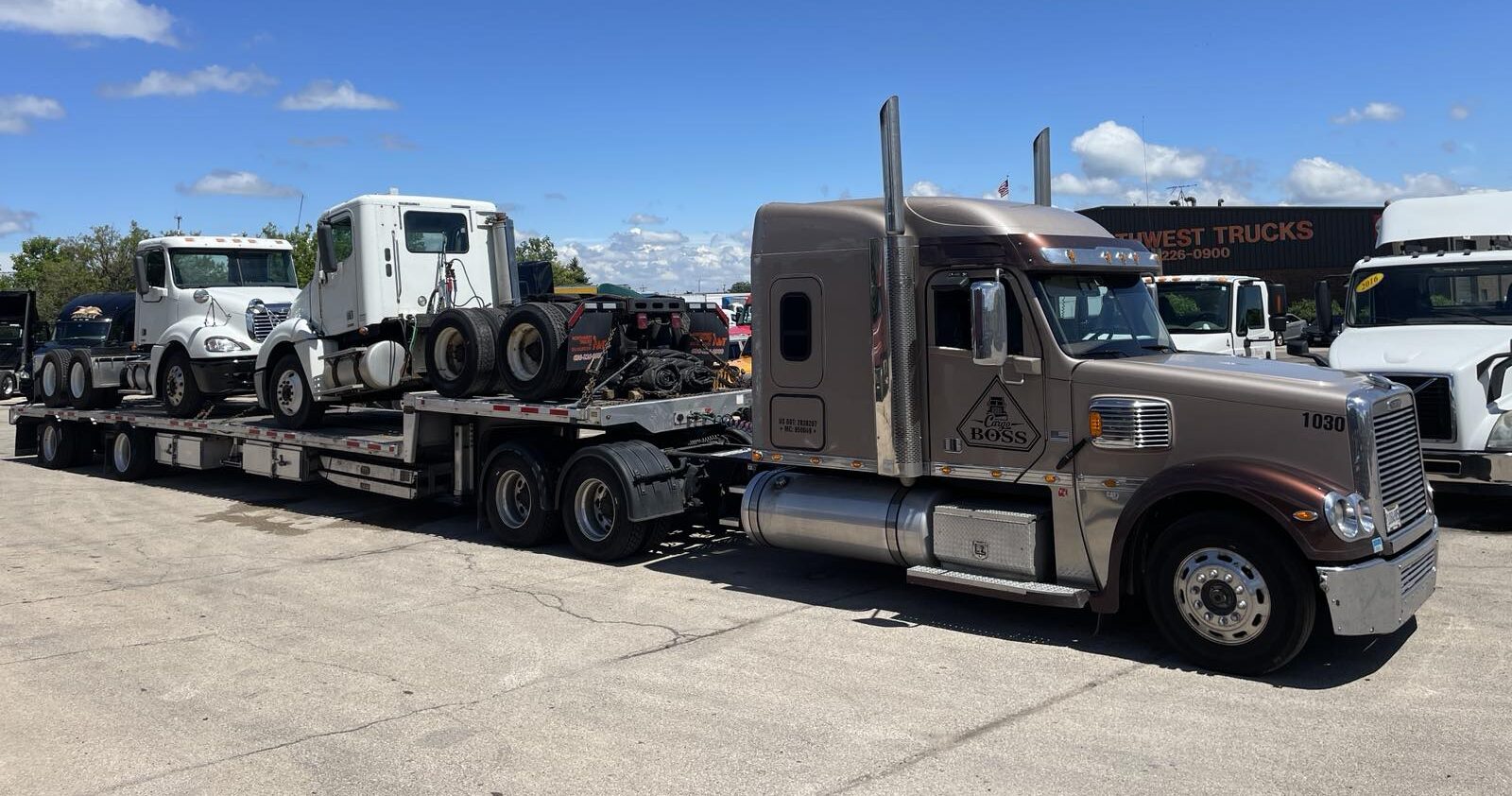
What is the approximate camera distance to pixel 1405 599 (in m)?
6.15

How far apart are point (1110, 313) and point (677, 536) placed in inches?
190

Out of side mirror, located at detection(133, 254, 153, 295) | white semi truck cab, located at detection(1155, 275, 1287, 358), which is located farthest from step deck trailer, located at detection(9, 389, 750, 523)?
white semi truck cab, located at detection(1155, 275, 1287, 358)

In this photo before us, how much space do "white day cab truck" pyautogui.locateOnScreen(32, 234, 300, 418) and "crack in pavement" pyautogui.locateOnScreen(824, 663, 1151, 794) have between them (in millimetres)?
11869

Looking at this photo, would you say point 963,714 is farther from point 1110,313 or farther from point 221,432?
point 221,432

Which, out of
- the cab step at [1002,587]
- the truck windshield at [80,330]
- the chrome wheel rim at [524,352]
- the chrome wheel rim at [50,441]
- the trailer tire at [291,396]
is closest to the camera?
the cab step at [1002,587]

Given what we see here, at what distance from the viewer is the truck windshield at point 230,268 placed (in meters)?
15.3

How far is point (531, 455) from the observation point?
10.3 m

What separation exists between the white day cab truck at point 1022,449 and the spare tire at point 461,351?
97 centimetres

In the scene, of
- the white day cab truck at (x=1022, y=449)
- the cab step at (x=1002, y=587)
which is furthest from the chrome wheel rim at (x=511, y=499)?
the cab step at (x=1002, y=587)

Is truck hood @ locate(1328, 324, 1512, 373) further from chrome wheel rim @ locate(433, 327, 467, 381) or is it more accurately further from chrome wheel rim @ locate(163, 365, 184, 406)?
chrome wheel rim @ locate(163, 365, 184, 406)

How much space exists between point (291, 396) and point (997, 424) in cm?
906

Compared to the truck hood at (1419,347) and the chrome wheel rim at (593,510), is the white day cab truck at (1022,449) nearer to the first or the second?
the chrome wheel rim at (593,510)

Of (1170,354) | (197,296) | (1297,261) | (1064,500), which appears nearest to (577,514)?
(1064,500)

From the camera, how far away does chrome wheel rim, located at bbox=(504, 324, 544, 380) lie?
1046 centimetres
